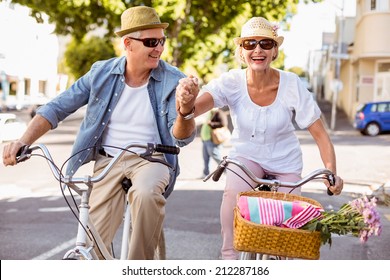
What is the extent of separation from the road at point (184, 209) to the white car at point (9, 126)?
81cm

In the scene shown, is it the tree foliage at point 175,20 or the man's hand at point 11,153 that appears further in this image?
the tree foliage at point 175,20

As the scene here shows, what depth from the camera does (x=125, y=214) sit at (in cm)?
376

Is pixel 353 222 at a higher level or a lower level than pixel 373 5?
lower

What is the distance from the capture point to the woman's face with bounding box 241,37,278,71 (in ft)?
11.7

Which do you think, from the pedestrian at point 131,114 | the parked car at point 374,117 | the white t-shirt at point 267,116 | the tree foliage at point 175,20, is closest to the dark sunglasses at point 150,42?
the pedestrian at point 131,114

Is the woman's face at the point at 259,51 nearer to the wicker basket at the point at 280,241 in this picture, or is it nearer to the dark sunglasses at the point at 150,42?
the dark sunglasses at the point at 150,42

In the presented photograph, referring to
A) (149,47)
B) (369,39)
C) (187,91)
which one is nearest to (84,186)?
(187,91)

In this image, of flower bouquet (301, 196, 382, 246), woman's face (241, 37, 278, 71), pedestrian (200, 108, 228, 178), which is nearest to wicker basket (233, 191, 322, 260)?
flower bouquet (301, 196, 382, 246)

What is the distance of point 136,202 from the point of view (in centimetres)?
356

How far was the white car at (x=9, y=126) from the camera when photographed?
5715 millimetres

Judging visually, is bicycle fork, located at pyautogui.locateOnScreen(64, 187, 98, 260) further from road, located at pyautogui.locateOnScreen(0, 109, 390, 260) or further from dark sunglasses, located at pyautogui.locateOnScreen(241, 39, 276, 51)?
road, located at pyautogui.locateOnScreen(0, 109, 390, 260)

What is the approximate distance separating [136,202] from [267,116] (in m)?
0.62

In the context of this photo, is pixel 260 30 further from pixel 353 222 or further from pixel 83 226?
pixel 83 226
